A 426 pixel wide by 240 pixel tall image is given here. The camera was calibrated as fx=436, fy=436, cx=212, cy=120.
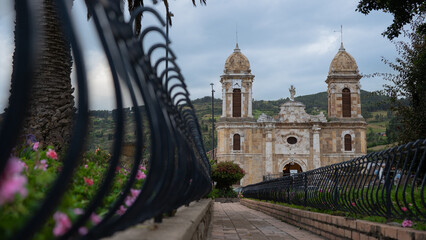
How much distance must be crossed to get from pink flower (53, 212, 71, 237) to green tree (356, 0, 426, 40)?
10713 mm

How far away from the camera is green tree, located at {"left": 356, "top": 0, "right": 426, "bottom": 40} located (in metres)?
10.8

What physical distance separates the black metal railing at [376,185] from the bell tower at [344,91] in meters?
37.1

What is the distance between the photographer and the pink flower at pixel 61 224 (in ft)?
3.57

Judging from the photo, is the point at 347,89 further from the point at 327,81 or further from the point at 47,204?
the point at 47,204

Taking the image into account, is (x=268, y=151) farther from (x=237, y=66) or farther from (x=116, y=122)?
(x=116, y=122)

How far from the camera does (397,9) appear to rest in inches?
435

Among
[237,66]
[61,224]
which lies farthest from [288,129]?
[61,224]

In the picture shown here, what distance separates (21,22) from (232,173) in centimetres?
2828

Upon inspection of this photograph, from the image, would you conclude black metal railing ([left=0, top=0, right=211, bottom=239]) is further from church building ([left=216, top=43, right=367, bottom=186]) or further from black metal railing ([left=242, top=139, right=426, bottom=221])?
church building ([left=216, top=43, right=367, bottom=186])

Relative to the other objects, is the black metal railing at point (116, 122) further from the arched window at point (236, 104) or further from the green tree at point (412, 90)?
the arched window at point (236, 104)

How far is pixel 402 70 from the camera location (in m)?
17.3

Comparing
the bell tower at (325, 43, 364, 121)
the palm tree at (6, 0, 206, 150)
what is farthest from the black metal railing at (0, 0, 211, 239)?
the bell tower at (325, 43, 364, 121)

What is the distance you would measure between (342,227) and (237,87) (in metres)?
39.2

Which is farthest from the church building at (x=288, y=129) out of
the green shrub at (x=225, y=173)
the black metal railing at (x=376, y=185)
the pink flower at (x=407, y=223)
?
the pink flower at (x=407, y=223)
